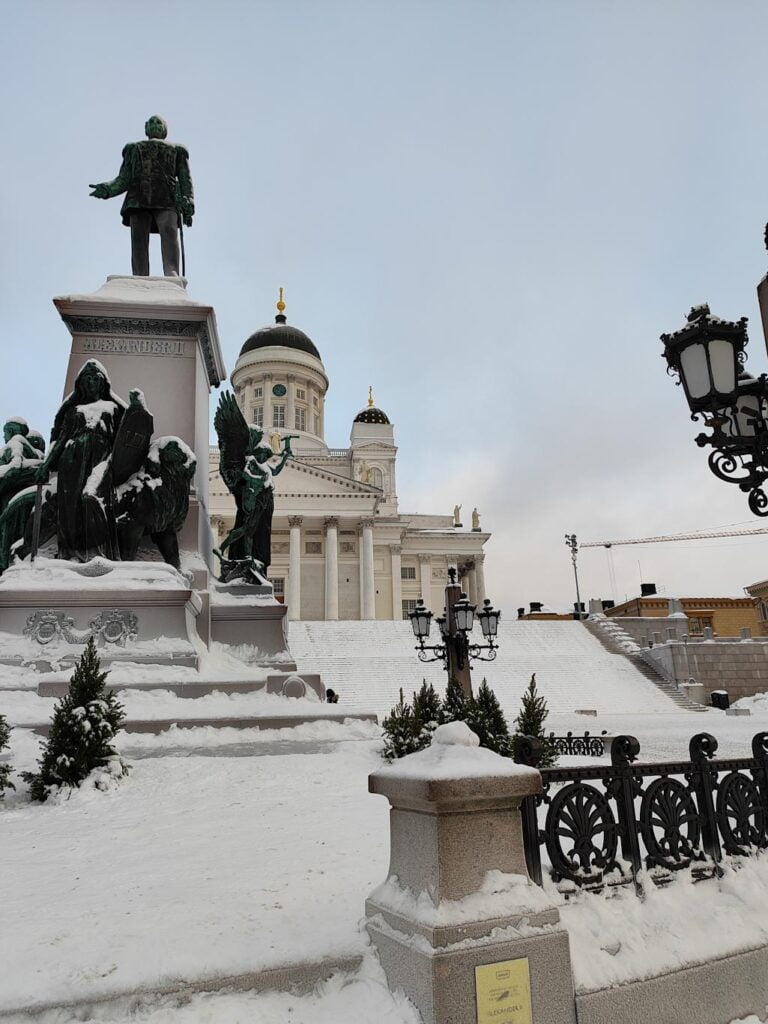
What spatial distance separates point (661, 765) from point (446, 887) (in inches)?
59.3

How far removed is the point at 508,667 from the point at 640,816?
100ft

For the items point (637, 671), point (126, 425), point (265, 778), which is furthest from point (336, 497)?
point (265, 778)

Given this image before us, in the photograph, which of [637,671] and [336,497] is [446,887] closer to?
[637,671]

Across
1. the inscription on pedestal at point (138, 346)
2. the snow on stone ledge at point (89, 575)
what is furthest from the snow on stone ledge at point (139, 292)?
the snow on stone ledge at point (89, 575)

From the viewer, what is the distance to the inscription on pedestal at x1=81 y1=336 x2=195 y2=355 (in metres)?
12.7

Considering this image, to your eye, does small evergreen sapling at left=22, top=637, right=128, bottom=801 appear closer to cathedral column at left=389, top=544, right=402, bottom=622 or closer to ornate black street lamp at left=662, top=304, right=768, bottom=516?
ornate black street lamp at left=662, top=304, right=768, bottom=516

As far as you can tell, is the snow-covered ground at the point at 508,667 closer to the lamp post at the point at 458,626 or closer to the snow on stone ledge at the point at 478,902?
the lamp post at the point at 458,626

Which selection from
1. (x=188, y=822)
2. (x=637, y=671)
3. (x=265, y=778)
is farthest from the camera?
(x=637, y=671)

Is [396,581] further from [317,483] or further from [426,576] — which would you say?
[317,483]

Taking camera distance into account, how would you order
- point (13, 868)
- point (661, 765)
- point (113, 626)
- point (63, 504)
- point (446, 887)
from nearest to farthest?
point (446, 887), point (661, 765), point (13, 868), point (113, 626), point (63, 504)

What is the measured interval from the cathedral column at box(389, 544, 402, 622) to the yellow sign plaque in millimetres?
65495

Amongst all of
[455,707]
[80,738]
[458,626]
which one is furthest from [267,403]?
[80,738]

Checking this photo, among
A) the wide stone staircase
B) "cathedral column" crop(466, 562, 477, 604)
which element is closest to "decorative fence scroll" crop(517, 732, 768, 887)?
the wide stone staircase

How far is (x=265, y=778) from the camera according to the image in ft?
22.1
